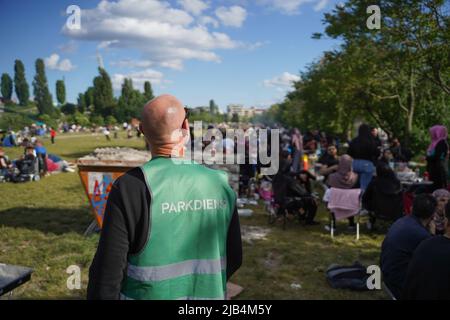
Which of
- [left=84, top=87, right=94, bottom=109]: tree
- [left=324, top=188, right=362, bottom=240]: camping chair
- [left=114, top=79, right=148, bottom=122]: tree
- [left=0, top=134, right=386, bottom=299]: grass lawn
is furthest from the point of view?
[left=84, top=87, right=94, bottom=109]: tree

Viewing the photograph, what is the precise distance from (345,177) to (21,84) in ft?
400

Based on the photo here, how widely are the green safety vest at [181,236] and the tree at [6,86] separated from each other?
435 feet

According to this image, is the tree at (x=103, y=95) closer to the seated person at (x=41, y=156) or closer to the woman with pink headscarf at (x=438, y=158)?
the seated person at (x=41, y=156)

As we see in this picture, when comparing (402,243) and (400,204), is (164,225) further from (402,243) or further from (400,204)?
(400,204)

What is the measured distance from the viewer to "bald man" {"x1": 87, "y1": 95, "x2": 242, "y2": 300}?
1.58 m

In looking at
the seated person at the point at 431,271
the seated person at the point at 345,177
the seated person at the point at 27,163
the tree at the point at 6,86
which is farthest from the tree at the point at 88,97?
the seated person at the point at 431,271

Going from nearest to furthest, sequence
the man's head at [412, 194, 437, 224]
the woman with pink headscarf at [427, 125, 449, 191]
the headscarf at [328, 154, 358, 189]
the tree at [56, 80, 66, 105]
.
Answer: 1. the man's head at [412, 194, 437, 224]
2. the headscarf at [328, 154, 358, 189]
3. the woman with pink headscarf at [427, 125, 449, 191]
4. the tree at [56, 80, 66, 105]

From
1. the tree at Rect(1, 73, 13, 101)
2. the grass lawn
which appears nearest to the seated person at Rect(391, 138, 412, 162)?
the grass lawn

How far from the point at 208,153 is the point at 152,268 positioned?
49.2 feet

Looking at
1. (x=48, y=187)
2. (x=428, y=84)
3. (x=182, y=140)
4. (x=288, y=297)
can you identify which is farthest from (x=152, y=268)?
(x=428, y=84)

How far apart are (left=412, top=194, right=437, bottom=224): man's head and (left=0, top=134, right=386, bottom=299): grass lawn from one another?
1.45 meters

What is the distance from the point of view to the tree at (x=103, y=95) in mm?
82931

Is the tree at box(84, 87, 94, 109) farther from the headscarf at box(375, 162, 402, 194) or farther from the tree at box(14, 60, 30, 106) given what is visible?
the headscarf at box(375, 162, 402, 194)
